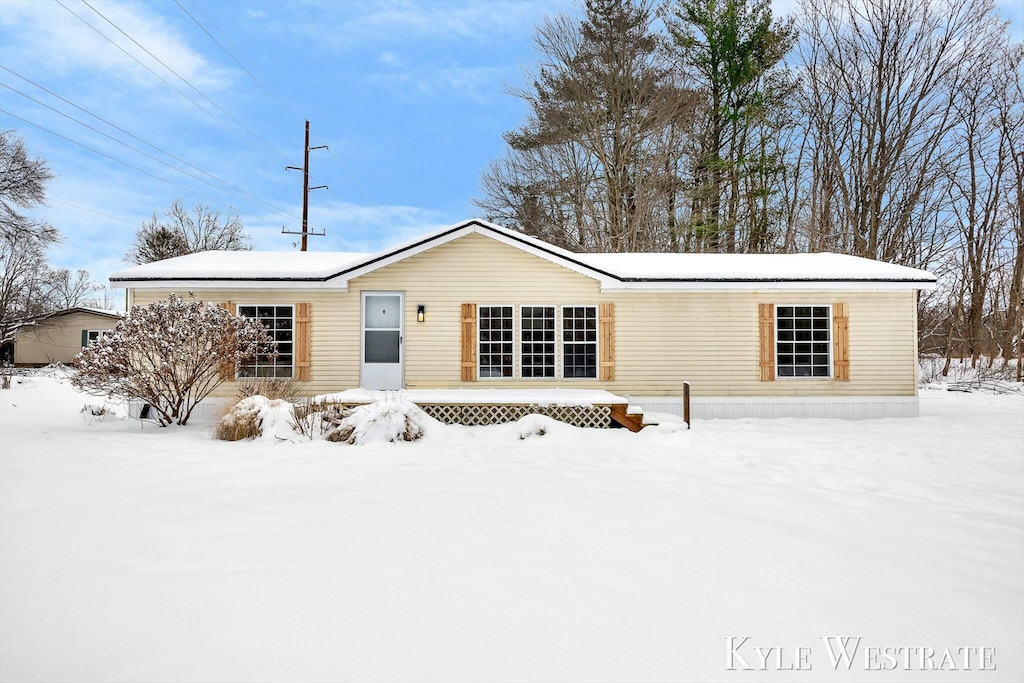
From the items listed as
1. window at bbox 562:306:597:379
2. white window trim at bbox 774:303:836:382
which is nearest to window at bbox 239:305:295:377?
window at bbox 562:306:597:379

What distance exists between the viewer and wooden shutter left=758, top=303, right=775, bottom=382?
11.0 metres

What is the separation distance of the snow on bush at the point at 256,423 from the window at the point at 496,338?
4.12 metres

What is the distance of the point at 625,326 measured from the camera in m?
11.0

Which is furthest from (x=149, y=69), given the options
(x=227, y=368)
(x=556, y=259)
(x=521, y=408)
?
(x=521, y=408)

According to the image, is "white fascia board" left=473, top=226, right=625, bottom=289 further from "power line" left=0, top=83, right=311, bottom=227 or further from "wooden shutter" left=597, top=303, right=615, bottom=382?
"power line" left=0, top=83, right=311, bottom=227

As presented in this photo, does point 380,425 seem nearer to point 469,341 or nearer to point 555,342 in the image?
point 469,341

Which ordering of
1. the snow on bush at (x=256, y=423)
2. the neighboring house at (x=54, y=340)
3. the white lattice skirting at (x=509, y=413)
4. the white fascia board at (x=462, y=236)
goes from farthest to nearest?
the neighboring house at (x=54, y=340), the white fascia board at (x=462, y=236), the white lattice skirting at (x=509, y=413), the snow on bush at (x=256, y=423)

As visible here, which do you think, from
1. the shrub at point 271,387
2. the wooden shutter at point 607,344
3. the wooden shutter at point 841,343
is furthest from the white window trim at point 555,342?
the wooden shutter at point 841,343

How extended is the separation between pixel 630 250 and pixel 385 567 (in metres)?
16.6

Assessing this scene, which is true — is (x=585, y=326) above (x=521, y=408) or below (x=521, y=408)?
above

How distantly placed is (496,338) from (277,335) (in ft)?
14.3

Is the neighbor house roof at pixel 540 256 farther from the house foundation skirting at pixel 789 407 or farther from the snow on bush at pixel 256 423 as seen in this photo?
the snow on bush at pixel 256 423

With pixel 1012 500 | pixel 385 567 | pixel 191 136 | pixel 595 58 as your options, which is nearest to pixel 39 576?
pixel 385 567

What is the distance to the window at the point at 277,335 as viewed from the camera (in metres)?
10.7
